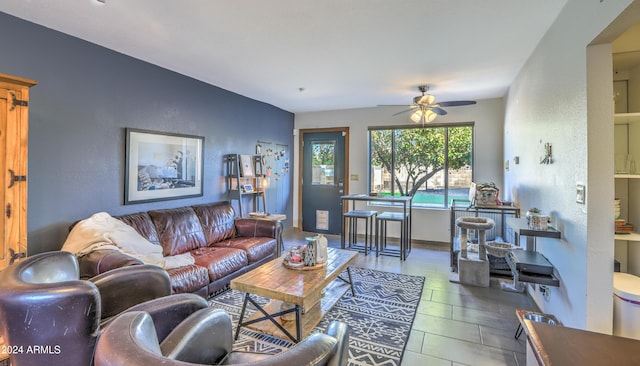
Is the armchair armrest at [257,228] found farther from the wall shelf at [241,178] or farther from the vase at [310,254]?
the vase at [310,254]

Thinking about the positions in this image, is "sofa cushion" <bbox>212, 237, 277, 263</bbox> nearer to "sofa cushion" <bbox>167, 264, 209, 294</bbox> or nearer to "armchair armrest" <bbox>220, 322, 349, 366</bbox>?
"sofa cushion" <bbox>167, 264, 209, 294</bbox>

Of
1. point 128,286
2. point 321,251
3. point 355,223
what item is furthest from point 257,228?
point 128,286

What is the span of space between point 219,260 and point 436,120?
4263 millimetres

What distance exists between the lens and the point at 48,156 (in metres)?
2.46

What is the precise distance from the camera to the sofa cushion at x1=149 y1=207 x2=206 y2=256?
3.09 meters

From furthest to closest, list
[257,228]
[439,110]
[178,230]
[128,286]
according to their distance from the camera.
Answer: [439,110] < [257,228] < [178,230] < [128,286]

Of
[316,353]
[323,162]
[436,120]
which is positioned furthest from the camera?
[323,162]

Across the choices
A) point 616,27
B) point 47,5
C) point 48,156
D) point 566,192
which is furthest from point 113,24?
point 566,192

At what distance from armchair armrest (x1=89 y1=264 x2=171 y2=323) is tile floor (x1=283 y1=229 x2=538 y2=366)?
176 cm

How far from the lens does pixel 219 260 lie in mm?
2934

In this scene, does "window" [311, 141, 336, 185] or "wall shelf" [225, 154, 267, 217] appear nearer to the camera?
"wall shelf" [225, 154, 267, 217]

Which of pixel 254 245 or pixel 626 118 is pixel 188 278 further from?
pixel 626 118

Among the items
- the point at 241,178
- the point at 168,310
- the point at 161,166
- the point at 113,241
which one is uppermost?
the point at 161,166

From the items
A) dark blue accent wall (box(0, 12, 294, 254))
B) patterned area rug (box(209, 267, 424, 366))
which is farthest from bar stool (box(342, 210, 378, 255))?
dark blue accent wall (box(0, 12, 294, 254))
